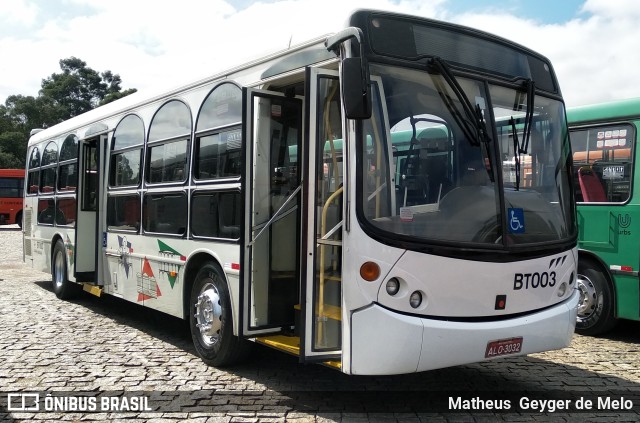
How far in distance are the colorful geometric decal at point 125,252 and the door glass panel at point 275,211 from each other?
9.72ft

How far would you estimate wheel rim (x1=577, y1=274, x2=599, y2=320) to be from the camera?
26.4ft

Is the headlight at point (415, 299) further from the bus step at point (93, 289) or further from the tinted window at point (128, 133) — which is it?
the bus step at point (93, 289)

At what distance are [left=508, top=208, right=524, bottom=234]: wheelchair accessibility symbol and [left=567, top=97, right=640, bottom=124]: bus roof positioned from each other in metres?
3.78

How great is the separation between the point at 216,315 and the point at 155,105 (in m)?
2.91

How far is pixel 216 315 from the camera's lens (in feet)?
20.2

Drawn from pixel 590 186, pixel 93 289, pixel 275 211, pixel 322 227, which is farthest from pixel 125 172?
pixel 590 186

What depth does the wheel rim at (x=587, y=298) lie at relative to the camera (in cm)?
805

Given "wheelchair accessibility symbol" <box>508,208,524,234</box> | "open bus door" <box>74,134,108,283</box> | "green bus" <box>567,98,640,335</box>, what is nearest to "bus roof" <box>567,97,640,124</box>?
"green bus" <box>567,98,640,335</box>

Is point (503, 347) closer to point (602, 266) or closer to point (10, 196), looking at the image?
point (602, 266)

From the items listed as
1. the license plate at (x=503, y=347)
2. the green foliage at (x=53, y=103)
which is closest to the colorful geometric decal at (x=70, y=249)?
the license plate at (x=503, y=347)

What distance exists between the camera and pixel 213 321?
6.20 meters

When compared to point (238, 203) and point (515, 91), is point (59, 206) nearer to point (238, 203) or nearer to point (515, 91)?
point (238, 203)

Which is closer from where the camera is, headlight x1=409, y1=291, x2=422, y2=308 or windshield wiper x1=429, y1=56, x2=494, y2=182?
headlight x1=409, y1=291, x2=422, y2=308

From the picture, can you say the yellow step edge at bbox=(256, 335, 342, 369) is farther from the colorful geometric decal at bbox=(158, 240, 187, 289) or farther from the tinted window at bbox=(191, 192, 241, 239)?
the colorful geometric decal at bbox=(158, 240, 187, 289)
